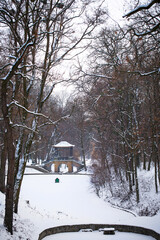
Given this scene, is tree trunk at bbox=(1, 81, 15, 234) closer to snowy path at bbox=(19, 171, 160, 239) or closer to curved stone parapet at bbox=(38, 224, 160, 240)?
snowy path at bbox=(19, 171, 160, 239)

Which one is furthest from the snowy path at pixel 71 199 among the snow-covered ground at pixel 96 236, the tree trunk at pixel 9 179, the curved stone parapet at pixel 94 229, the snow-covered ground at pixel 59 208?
the tree trunk at pixel 9 179

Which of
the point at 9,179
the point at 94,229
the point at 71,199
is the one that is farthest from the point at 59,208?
the point at 9,179

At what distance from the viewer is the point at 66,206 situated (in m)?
18.8

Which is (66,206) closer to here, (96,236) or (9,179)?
(96,236)

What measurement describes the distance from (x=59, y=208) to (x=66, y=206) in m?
0.94

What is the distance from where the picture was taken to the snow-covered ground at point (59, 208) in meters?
9.58

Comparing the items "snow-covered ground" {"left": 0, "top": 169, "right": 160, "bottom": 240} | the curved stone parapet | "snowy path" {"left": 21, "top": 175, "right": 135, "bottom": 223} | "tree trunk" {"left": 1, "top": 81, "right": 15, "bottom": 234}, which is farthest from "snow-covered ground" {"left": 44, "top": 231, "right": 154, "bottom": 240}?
"tree trunk" {"left": 1, "top": 81, "right": 15, "bottom": 234}

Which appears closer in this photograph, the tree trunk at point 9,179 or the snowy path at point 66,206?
the tree trunk at point 9,179

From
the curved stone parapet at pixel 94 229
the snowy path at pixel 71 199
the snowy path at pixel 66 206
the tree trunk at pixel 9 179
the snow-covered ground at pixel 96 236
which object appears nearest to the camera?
the tree trunk at pixel 9 179

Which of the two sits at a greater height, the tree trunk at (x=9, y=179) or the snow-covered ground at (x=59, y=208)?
the tree trunk at (x=9, y=179)

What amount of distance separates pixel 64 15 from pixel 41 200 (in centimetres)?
1402

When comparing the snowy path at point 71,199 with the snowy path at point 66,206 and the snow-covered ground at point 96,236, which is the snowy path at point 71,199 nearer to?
the snowy path at point 66,206

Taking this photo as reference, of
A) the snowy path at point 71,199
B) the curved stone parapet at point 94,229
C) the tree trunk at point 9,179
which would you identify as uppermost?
the tree trunk at point 9,179

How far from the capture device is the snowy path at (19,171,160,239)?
11109 mm
